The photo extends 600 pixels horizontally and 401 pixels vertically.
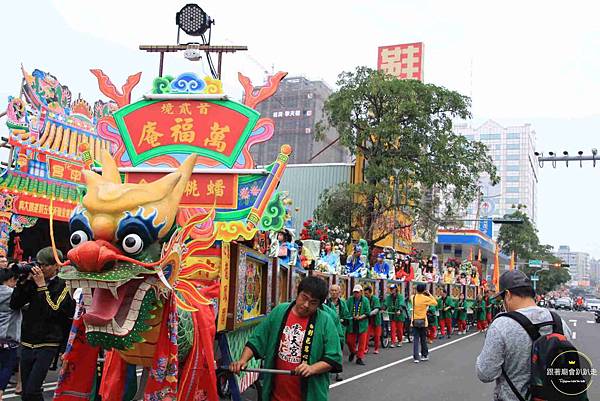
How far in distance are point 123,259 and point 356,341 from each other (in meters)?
9.28

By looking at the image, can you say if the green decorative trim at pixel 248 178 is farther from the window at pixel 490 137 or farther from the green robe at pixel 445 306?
the window at pixel 490 137

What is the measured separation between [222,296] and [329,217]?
1915 centimetres

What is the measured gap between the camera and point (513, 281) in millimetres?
3857

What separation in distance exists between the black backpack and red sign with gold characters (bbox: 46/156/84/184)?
41.3 feet

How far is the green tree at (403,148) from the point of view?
23.6 meters

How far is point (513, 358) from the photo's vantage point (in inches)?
144

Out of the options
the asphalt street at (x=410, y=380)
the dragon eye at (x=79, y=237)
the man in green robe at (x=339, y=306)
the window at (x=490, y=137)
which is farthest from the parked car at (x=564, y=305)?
→ the dragon eye at (x=79, y=237)

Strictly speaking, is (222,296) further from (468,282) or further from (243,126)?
(468,282)

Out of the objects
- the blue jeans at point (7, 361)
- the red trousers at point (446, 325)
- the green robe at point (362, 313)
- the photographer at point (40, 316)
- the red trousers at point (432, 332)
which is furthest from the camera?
the red trousers at point (446, 325)

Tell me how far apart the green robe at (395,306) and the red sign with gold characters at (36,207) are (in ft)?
26.8

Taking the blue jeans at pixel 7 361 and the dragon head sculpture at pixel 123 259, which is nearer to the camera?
the dragon head sculpture at pixel 123 259

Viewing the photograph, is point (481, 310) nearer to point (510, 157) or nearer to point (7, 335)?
point (7, 335)

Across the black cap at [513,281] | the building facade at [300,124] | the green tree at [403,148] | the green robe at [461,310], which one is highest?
the building facade at [300,124]

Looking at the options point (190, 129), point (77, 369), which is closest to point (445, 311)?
point (190, 129)
